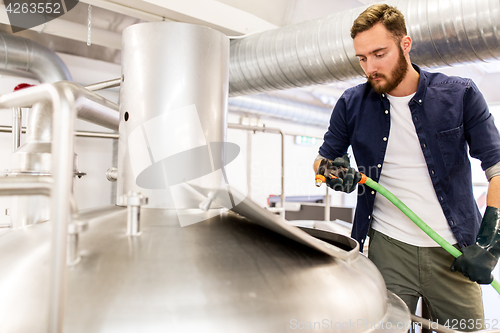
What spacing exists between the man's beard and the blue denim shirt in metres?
0.05

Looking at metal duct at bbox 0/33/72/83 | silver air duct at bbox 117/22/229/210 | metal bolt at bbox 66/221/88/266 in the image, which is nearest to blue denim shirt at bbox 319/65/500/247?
silver air duct at bbox 117/22/229/210

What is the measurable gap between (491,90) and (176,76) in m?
4.37

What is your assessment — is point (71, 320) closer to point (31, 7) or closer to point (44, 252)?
point (44, 252)

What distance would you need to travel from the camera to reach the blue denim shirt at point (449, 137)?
0.96 m

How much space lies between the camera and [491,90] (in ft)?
12.9

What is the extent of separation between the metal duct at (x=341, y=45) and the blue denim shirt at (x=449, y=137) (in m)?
0.40

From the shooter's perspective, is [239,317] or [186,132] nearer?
[239,317]

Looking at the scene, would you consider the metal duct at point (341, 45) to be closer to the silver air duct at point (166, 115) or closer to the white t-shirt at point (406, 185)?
the white t-shirt at point (406, 185)

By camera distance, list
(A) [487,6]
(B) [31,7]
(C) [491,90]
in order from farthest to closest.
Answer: (C) [491,90] < (B) [31,7] < (A) [487,6]

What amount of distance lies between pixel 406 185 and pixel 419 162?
76mm

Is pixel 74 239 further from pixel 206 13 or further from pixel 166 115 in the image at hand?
pixel 206 13

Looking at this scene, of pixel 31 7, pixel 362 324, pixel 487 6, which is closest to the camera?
pixel 362 324

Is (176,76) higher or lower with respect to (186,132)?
higher

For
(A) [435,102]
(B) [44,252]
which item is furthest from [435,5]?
(B) [44,252]
